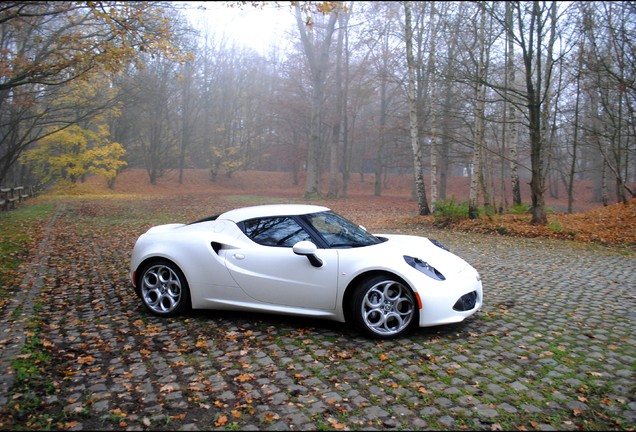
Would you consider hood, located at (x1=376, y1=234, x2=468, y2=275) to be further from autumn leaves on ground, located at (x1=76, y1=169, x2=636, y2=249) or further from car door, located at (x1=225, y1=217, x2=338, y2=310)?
autumn leaves on ground, located at (x1=76, y1=169, x2=636, y2=249)

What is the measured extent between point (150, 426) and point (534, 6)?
1456cm

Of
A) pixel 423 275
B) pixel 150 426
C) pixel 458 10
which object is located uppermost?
pixel 458 10

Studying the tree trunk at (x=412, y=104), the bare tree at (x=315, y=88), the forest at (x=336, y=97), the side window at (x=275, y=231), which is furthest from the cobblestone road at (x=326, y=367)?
the bare tree at (x=315, y=88)

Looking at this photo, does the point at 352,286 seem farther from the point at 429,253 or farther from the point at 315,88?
the point at 315,88

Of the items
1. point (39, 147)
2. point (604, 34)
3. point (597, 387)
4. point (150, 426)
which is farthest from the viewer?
point (39, 147)

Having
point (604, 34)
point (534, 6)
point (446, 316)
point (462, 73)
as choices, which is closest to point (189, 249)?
point (446, 316)

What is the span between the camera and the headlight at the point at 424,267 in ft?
15.4

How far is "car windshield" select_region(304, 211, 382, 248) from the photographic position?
5.12 meters

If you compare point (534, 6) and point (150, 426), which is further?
point (534, 6)

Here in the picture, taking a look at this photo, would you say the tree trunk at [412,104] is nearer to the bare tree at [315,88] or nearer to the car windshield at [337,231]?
the car windshield at [337,231]

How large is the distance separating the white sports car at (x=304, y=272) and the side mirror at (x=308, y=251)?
10 mm

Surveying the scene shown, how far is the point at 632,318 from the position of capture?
5.40 meters

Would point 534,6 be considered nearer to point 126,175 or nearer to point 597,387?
point 597,387

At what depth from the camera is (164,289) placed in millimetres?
5516
